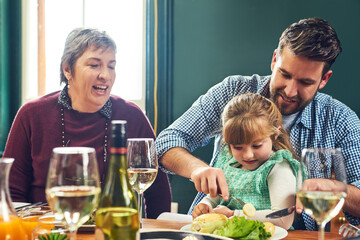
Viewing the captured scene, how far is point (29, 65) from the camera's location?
3.19m

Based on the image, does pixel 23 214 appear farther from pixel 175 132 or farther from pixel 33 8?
pixel 33 8

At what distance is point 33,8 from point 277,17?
1799mm

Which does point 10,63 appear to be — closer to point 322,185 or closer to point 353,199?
point 353,199

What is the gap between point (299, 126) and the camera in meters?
1.79

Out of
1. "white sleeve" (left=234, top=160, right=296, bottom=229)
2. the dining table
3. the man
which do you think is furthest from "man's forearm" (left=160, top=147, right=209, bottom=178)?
the dining table

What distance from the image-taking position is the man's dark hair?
166 cm

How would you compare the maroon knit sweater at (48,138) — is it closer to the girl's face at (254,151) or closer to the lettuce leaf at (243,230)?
the girl's face at (254,151)

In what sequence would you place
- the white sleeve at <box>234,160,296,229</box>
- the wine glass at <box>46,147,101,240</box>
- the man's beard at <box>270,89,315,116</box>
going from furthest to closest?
the man's beard at <box>270,89,315,116</box>, the white sleeve at <box>234,160,296,229</box>, the wine glass at <box>46,147,101,240</box>

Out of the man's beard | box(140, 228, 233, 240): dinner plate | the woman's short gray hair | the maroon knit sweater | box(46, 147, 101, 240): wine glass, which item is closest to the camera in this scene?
box(46, 147, 101, 240): wine glass

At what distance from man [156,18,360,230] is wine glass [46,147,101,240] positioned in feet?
2.87

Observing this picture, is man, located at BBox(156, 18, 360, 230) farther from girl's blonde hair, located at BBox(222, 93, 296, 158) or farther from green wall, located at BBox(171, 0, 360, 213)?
green wall, located at BBox(171, 0, 360, 213)

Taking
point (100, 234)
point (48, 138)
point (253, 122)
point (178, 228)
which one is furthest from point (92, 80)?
point (100, 234)

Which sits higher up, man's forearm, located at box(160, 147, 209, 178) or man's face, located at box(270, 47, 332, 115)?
man's face, located at box(270, 47, 332, 115)

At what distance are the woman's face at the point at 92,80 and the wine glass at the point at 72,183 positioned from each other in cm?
143
